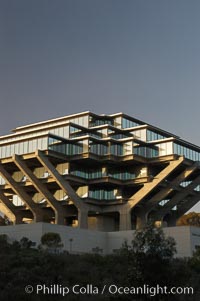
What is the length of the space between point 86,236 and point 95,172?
17111mm

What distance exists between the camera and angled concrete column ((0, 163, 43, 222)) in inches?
3585

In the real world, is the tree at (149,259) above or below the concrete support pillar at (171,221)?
below

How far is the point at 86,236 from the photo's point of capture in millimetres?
77938

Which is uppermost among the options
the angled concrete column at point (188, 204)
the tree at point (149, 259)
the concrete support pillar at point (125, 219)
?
the angled concrete column at point (188, 204)

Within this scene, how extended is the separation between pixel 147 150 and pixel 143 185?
6.27 metres

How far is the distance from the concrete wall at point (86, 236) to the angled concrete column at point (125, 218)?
8.18m

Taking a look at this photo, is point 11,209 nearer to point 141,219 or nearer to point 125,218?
point 125,218

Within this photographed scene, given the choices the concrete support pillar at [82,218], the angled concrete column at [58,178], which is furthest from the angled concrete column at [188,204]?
the angled concrete column at [58,178]

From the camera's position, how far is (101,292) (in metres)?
36.7

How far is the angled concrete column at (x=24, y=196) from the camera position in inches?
3585

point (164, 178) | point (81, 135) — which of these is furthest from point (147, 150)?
point (81, 135)

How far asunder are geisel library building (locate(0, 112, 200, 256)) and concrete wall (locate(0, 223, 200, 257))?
5.01ft

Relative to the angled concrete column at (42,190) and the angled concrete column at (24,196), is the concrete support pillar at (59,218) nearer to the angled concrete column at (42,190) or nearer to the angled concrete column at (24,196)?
the angled concrete column at (42,190)

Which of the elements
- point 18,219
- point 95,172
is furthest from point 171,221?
point 18,219
